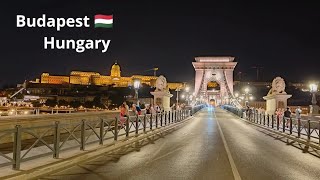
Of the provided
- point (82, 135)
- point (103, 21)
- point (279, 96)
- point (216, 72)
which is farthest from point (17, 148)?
point (216, 72)

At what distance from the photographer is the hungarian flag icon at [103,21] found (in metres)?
32.3

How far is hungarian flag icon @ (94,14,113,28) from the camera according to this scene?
106 feet

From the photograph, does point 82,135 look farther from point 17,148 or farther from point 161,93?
point 161,93

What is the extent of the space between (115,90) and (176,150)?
167m

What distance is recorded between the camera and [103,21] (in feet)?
107

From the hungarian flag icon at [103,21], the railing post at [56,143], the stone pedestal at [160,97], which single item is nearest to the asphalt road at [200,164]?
the railing post at [56,143]

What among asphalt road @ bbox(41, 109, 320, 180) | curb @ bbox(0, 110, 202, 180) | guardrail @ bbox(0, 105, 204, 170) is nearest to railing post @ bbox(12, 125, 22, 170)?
guardrail @ bbox(0, 105, 204, 170)

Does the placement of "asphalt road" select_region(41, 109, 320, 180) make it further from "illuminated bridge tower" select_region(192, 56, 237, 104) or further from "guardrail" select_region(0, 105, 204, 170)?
"illuminated bridge tower" select_region(192, 56, 237, 104)

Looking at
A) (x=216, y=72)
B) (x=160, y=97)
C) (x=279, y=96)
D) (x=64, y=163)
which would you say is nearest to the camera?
(x=64, y=163)

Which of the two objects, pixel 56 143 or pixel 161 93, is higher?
pixel 161 93

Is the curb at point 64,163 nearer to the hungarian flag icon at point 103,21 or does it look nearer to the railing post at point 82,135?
the railing post at point 82,135

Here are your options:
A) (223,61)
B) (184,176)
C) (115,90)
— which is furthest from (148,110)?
(115,90)

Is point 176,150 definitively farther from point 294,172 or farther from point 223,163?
point 294,172

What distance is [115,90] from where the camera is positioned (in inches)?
7156
